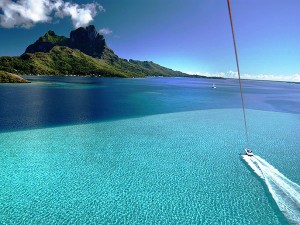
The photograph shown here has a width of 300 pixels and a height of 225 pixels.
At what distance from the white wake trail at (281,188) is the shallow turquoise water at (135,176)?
0.46m

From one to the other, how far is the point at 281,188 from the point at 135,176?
963cm

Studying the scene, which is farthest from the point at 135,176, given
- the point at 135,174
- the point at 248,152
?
the point at 248,152

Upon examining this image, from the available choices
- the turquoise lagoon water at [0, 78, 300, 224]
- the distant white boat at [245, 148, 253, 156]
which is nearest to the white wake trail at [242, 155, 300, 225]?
the turquoise lagoon water at [0, 78, 300, 224]

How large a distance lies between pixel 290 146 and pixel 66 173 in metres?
22.1

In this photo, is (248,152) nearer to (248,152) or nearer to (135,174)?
(248,152)

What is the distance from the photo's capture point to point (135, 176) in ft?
49.6

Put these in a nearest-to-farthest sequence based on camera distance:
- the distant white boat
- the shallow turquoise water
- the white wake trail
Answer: the shallow turquoise water → the white wake trail → the distant white boat

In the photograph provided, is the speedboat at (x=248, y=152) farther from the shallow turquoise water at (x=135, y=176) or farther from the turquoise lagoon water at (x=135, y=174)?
the shallow turquoise water at (x=135, y=176)

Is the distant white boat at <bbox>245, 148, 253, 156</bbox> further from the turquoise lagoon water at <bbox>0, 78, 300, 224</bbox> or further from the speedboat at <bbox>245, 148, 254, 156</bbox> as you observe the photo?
the turquoise lagoon water at <bbox>0, 78, 300, 224</bbox>

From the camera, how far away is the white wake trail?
1140 cm

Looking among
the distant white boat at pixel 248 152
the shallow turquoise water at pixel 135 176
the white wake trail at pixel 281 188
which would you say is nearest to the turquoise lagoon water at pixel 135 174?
the shallow turquoise water at pixel 135 176

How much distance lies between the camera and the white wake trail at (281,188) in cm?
1140

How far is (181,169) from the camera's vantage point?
16.5m

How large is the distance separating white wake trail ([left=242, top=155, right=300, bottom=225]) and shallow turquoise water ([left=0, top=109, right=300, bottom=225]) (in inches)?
17.9
